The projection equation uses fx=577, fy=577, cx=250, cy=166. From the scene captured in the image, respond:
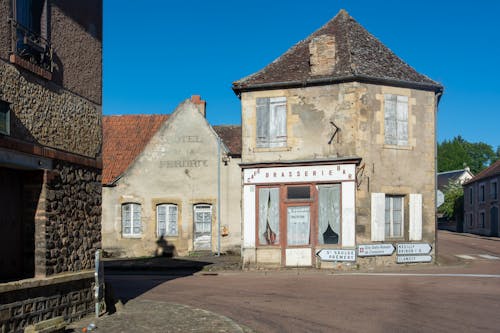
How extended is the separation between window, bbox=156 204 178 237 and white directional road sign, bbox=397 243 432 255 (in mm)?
10033

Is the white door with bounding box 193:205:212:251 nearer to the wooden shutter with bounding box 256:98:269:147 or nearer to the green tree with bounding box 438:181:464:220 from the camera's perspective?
the wooden shutter with bounding box 256:98:269:147

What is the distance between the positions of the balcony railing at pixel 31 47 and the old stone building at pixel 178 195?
51.2ft

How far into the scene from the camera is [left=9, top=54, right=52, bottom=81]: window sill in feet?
27.7

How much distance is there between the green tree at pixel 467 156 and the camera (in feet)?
272

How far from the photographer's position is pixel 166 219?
25.2 metres

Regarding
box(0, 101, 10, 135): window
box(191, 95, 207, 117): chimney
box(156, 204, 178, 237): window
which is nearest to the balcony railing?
box(0, 101, 10, 135): window

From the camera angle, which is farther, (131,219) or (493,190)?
(493,190)

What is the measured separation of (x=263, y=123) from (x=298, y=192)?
8.91ft

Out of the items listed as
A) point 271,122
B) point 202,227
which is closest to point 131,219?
point 202,227

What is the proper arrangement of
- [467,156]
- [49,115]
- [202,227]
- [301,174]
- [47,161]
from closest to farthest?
[47,161]
[49,115]
[301,174]
[202,227]
[467,156]

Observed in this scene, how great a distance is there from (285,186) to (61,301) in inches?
440

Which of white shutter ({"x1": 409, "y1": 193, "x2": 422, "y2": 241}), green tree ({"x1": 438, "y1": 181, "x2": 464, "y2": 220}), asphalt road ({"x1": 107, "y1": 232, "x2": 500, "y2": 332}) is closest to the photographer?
asphalt road ({"x1": 107, "y1": 232, "x2": 500, "y2": 332})

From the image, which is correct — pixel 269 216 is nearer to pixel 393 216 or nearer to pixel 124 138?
pixel 393 216

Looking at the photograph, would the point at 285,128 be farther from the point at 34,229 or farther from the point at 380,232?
the point at 34,229
